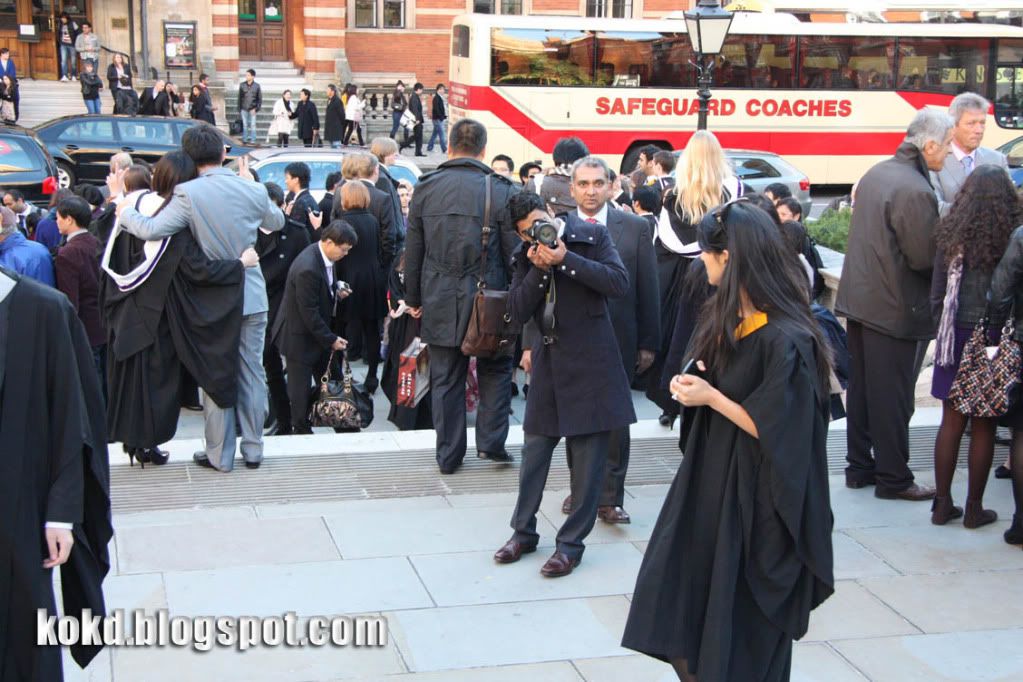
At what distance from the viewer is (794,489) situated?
371 cm

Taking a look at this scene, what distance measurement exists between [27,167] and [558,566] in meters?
12.5

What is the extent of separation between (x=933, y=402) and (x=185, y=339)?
18.2 ft

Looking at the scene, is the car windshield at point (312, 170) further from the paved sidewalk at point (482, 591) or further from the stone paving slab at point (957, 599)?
the stone paving slab at point (957, 599)

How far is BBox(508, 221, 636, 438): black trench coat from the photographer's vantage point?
552 centimetres

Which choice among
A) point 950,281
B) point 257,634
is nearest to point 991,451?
point 950,281

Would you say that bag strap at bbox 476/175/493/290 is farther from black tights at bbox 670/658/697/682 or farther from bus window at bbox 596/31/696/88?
bus window at bbox 596/31/696/88

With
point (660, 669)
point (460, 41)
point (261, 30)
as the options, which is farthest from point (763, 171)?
point (261, 30)

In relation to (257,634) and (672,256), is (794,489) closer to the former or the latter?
(257,634)

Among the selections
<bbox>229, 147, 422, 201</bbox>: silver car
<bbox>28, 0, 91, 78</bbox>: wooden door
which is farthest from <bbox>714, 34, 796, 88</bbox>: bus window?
<bbox>28, 0, 91, 78</bbox>: wooden door

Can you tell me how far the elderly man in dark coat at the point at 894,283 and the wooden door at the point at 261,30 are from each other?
28114 mm

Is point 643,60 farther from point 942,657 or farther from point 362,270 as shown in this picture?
point 942,657

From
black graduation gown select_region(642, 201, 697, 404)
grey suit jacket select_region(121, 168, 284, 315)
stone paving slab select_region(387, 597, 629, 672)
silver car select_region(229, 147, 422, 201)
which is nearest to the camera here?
stone paving slab select_region(387, 597, 629, 672)

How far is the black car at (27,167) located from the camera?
15.6m

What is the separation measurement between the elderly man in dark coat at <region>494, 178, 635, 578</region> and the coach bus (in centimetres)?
1836
